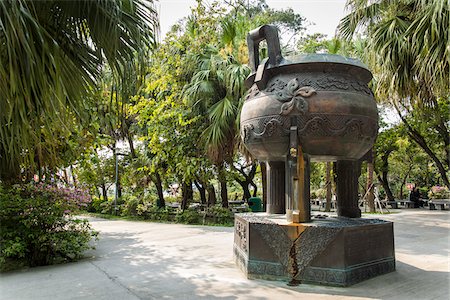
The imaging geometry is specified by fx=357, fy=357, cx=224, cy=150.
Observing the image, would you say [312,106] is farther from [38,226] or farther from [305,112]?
[38,226]

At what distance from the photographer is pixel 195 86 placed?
35.2 ft

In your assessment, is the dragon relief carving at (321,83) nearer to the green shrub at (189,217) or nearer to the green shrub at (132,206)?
the green shrub at (189,217)

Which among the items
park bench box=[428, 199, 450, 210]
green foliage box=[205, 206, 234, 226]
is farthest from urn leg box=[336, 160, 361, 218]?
park bench box=[428, 199, 450, 210]

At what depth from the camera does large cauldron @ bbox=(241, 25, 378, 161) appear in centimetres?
470

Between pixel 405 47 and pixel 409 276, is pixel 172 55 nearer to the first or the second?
pixel 405 47

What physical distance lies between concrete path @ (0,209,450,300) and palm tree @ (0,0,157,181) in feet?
6.35

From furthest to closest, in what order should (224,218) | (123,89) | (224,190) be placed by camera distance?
(224,190)
(224,218)
(123,89)

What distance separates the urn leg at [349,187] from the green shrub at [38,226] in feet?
14.0

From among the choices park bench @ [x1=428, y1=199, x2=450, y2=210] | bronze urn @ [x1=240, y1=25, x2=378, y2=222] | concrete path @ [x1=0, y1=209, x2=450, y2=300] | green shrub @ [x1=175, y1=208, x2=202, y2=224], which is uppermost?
bronze urn @ [x1=240, y1=25, x2=378, y2=222]

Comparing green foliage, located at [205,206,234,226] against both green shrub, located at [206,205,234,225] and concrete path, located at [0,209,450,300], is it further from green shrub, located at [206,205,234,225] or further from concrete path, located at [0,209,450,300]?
concrete path, located at [0,209,450,300]

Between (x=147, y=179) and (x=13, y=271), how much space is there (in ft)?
36.4

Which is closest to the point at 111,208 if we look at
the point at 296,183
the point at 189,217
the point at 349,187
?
the point at 189,217

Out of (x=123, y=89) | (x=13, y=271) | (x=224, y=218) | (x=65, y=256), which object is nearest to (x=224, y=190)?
(x=224, y=218)

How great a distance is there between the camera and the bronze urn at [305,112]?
15.4 ft
